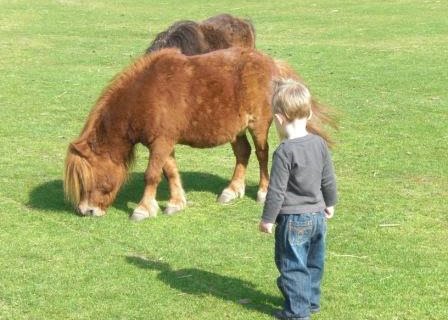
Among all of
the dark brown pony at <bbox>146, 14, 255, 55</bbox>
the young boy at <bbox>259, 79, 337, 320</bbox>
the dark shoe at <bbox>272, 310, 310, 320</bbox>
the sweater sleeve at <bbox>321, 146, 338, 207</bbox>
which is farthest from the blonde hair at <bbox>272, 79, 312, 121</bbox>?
the dark brown pony at <bbox>146, 14, 255, 55</bbox>

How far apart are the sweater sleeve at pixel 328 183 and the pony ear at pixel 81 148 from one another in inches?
126

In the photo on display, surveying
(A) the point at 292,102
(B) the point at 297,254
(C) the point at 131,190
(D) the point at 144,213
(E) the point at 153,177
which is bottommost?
(C) the point at 131,190

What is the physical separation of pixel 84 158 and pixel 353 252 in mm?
2763

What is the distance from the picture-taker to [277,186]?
5.23m

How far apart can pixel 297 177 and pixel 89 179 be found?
324 centimetres

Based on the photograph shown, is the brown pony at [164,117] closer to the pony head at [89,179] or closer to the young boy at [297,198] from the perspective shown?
the pony head at [89,179]

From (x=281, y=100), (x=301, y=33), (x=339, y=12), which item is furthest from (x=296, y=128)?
(x=339, y=12)

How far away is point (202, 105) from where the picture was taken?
8172mm

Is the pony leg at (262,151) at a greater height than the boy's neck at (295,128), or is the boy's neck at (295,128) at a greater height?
the boy's neck at (295,128)

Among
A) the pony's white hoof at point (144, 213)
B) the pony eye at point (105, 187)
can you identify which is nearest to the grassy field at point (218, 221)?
the pony's white hoof at point (144, 213)

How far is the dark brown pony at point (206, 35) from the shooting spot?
10195 millimetres

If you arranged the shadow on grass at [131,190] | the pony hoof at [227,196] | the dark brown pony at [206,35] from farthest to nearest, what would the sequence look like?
the dark brown pony at [206,35] < the pony hoof at [227,196] < the shadow on grass at [131,190]

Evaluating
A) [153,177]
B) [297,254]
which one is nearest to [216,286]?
[297,254]

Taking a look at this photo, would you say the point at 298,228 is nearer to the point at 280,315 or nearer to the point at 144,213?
the point at 280,315
